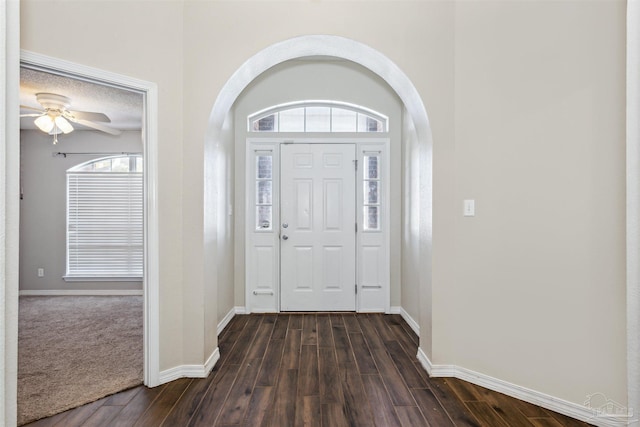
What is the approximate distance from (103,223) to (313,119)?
11.4ft

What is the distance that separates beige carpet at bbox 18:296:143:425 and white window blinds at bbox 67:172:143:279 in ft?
1.96

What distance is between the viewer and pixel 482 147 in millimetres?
2350

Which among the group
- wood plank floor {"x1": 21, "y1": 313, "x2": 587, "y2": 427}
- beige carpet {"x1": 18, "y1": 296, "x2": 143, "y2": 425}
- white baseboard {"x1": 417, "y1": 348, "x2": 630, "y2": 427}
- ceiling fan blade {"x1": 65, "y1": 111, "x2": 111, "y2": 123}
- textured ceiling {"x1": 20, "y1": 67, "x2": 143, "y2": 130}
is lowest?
beige carpet {"x1": 18, "y1": 296, "x2": 143, "y2": 425}

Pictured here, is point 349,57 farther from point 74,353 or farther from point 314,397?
point 74,353

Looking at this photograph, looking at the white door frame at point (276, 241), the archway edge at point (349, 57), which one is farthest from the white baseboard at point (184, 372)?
the white door frame at point (276, 241)

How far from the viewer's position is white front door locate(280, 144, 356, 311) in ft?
13.0

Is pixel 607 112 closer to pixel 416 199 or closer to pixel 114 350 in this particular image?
pixel 416 199

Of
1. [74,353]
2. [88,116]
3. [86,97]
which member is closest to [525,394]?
[74,353]

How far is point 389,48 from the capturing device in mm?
2475

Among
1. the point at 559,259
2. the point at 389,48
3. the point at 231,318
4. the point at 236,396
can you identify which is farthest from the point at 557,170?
the point at 231,318

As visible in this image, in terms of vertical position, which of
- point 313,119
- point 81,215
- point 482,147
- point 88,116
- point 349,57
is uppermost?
point 349,57

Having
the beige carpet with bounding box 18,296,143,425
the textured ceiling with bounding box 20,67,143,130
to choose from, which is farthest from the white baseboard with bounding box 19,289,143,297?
the textured ceiling with bounding box 20,67,143,130

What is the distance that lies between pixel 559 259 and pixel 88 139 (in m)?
5.77

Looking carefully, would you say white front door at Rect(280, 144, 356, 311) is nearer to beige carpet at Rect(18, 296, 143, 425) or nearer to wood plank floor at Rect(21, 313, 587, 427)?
wood plank floor at Rect(21, 313, 587, 427)
